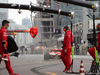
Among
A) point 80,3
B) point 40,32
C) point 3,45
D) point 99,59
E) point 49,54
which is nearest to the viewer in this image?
point 3,45

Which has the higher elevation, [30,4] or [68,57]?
[30,4]

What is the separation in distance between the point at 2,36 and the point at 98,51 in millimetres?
3199

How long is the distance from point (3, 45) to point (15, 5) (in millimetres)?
8098

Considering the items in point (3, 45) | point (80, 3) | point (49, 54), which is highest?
point (80, 3)

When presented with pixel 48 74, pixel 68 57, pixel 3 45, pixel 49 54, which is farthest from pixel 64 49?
pixel 49 54

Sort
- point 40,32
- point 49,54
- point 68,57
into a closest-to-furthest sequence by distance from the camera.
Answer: point 68,57, point 49,54, point 40,32

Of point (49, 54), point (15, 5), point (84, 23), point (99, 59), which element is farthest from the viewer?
point (84, 23)

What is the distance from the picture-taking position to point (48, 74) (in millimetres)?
10328

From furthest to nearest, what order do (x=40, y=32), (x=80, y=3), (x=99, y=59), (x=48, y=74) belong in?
1. (x=40, y=32)
2. (x=80, y=3)
3. (x=48, y=74)
4. (x=99, y=59)

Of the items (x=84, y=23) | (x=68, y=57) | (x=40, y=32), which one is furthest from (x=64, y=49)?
(x=40, y=32)

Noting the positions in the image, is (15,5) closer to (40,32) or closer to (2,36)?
(2,36)

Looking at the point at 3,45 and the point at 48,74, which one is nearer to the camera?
the point at 3,45

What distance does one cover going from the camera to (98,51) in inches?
371

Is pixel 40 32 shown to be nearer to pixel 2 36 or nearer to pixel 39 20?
pixel 39 20
